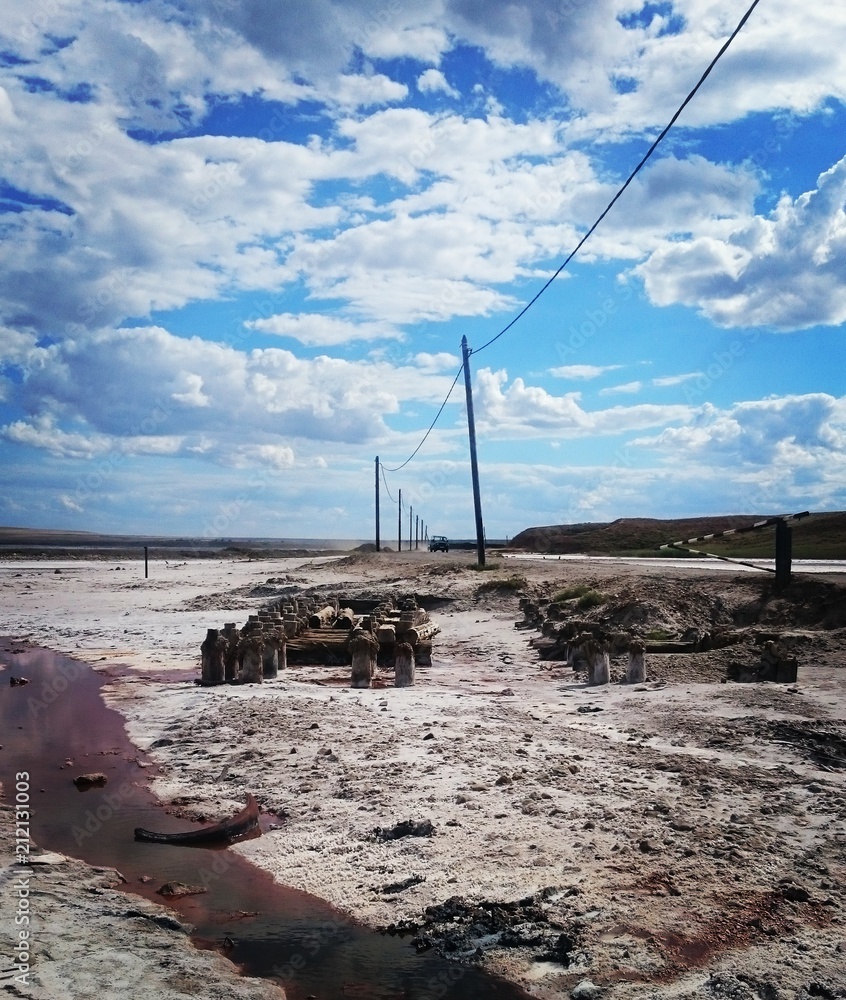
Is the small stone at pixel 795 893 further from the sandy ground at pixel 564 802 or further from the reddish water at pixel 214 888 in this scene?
the reddish water at pixel 214 888

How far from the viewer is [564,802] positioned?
778cm

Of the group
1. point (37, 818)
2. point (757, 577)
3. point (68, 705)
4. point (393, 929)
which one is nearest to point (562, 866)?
point (393, 929)

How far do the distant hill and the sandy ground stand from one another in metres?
17.0

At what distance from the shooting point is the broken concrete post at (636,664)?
13.2m

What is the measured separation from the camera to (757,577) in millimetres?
19188

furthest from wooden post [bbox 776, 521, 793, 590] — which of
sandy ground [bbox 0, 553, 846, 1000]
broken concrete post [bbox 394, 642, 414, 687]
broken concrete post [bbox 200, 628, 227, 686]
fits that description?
broken concrete post [bbox 200, 628, 227, 686]

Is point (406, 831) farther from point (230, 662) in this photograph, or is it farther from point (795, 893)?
point (230, 662)

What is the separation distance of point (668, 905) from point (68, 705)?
34.6 ft

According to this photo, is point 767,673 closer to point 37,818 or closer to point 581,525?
point 37,818

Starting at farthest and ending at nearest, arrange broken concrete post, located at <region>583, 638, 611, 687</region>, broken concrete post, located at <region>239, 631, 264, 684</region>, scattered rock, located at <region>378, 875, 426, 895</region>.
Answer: broken concrete post, located at <region>239, 631, 264, 684</region>, broken concrete post, located at <region>583, 638, 611, 687</region>, scattered rock, located at <region>378, 875, 426, 895</region>

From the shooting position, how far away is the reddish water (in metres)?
5.48

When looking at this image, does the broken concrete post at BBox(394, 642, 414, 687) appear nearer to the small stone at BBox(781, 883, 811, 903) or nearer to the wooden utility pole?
the small stone at BBox(781, 883, 811, 903)

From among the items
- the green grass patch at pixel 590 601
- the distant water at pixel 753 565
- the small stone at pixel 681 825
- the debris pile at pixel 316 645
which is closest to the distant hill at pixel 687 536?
the distant water at pixel 753 565

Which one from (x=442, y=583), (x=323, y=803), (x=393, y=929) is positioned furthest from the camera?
(x=442, y=583)
